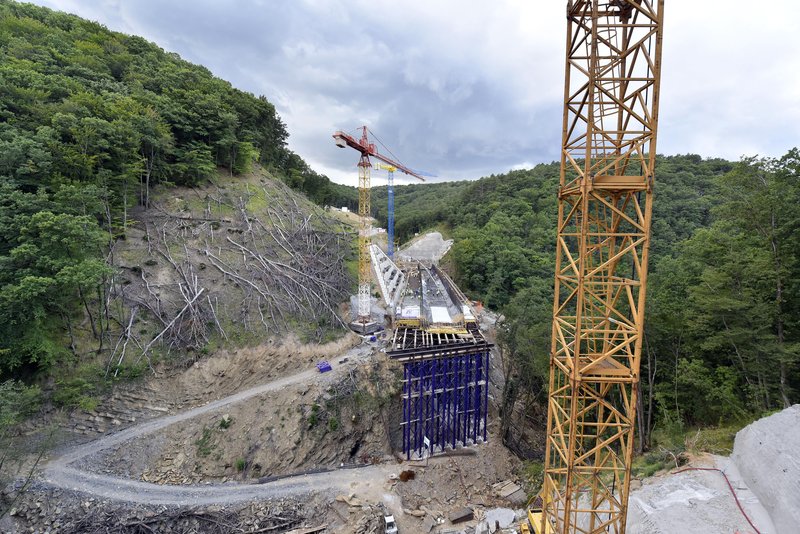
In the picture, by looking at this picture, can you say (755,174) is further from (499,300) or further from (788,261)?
(499,300)

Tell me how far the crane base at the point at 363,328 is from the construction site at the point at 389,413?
20cm

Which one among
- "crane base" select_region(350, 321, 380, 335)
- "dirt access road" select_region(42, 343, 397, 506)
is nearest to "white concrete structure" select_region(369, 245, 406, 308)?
"crane base" select_region(350, 321, 380, 335)

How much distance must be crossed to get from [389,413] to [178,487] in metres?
10.7

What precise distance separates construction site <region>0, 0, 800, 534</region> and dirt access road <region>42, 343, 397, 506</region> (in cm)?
10

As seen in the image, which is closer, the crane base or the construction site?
the construction site

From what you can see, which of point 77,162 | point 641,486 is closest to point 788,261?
point 641,486

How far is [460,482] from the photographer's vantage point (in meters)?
18.0

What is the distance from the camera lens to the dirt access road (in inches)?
587

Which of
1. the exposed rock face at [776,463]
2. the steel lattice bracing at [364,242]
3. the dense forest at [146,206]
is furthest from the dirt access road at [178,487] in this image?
the exposed rock face at [776,463]

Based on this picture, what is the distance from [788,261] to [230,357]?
26466mm

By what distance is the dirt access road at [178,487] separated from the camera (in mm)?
14898

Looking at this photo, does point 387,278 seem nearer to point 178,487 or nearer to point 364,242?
point 364,242

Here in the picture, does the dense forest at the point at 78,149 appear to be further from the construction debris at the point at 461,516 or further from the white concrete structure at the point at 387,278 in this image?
the construction debris at the point at 461,516

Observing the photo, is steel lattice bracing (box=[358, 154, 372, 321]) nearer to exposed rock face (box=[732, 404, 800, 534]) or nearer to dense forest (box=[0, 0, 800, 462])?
dense forest (box=[0, 0, 800, 462])
